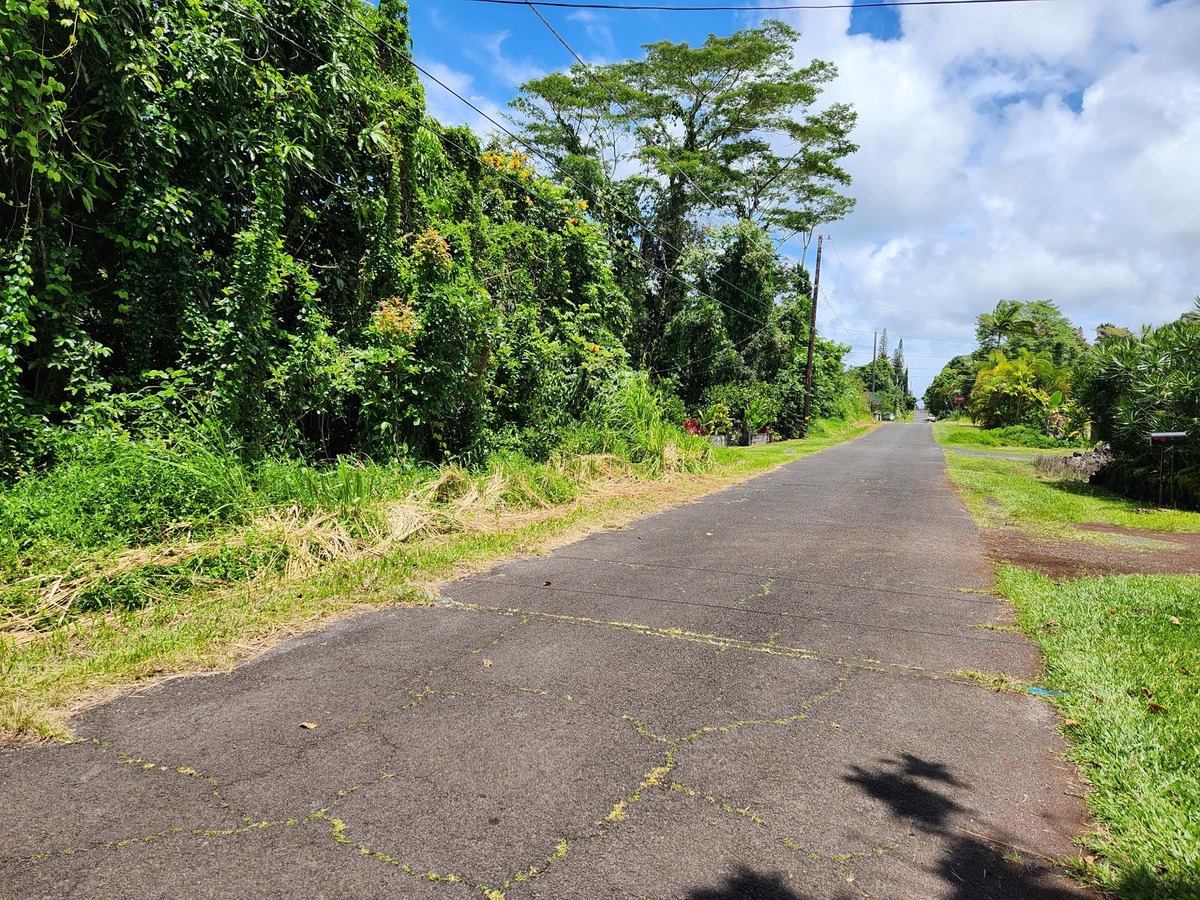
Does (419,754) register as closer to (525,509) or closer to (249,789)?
(249,789)

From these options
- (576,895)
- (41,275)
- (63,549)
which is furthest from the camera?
(41,275)

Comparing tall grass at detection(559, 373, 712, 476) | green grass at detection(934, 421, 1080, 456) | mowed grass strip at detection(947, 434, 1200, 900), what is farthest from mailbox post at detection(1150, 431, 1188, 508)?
green grass at detection(934, 421, 1080, 456)

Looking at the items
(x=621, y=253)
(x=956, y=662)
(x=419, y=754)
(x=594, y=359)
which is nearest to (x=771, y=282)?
(x=621, y=253)

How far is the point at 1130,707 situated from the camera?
11.4 feet

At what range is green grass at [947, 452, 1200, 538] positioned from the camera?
31.2ft

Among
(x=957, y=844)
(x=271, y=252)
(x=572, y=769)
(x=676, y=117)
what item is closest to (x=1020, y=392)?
(x=676, y=117)

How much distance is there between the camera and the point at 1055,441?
29844 mm

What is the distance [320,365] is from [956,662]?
6991 mm

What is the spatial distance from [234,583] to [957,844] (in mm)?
5027

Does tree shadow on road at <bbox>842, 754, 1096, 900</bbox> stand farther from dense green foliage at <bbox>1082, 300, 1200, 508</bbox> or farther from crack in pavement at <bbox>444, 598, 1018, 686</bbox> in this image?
dense green foliage at <bbox>1082, 300, 1200, 508</bbox>

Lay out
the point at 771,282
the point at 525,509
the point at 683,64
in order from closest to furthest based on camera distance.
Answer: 1. the point at 525,509
2. the point at 683,64
3. the point at 771,282

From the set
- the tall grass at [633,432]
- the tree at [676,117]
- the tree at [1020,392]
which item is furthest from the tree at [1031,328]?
the tall grass at [633,432]

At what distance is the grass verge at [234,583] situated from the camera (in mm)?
3756

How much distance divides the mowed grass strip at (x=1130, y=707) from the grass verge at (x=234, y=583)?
4.27m
